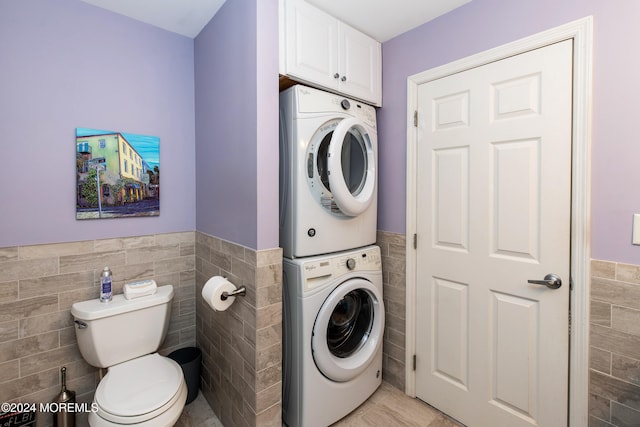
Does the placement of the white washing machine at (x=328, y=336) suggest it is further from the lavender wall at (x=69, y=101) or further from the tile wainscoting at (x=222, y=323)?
the lavender wall at (x=69, y=101)

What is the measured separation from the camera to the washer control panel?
1530 millimetres

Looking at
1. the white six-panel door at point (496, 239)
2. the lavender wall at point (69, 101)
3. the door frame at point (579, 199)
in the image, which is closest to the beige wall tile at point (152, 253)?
the lavender wall at point (69, 101)

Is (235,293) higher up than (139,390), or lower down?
higher up

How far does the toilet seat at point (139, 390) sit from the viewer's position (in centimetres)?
124

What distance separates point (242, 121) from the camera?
1.50 meters

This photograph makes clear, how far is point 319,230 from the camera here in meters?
1.61

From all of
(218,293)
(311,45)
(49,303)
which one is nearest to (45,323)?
(49,303)

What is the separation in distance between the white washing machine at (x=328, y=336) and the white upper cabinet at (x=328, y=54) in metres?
1.01

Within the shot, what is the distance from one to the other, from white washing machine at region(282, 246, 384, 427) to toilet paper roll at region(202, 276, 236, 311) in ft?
0.98

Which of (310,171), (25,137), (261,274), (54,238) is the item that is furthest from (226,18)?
Result: (54,238)

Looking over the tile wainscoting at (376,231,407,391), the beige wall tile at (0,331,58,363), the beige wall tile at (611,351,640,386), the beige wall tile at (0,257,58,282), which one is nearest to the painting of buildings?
the beige wall tile at (0,257,58,282)

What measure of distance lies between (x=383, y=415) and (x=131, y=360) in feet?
4.92

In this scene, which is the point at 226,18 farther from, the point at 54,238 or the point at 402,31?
the point at 54,238

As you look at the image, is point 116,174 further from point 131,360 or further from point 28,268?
point 131,360
